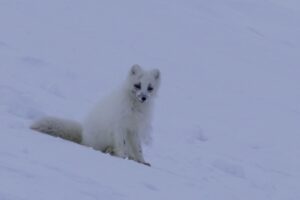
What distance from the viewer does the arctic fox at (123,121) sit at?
1029 cm

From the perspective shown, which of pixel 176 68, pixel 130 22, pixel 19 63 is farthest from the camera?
pixel 130 22

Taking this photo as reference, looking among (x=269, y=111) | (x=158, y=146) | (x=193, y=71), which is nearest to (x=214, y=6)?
(x=193, y=71)

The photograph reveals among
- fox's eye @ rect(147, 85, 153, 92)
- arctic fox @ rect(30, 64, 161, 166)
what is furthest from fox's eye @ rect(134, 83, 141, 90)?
fox's eye @ rect(147, 85, 153, 92)

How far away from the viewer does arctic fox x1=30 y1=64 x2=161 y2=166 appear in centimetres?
1029

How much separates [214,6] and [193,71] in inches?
461

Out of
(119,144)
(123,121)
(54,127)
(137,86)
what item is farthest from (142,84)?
(54,127)

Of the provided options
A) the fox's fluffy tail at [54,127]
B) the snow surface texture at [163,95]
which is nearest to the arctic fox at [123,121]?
the fox's fluffy tail at [54,127]

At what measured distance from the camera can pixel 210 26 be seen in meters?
28.8

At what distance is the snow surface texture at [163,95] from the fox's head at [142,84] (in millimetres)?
942

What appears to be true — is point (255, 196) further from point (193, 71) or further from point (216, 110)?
point (193, 71)

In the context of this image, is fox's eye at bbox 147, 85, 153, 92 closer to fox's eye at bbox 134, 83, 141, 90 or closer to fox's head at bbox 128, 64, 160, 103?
fox's head at bbox 128, 64, 160, 103

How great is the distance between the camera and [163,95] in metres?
17.9

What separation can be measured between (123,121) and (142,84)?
1.74ft

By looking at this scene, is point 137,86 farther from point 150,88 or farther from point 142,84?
point 150,88
